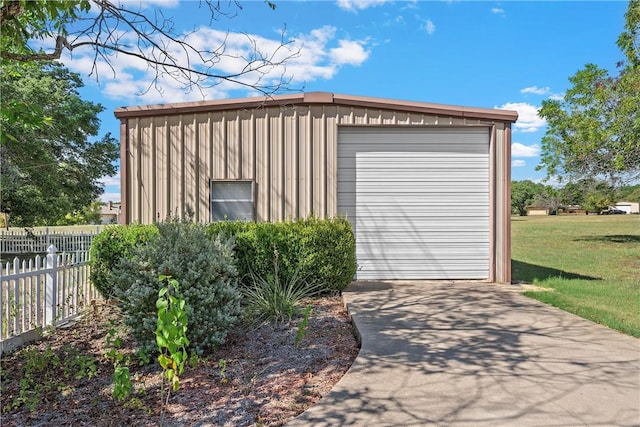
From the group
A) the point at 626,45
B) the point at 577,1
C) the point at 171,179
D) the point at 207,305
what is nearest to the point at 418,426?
the point at 207,305

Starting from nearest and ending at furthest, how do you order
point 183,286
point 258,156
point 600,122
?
point 183,286, point 258,156, point 600,122

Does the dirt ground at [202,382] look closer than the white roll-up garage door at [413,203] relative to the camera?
Yes

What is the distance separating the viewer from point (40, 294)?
509cm

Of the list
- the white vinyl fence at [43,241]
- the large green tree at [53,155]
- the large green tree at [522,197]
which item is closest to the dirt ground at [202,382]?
the large green tree at [53,155]

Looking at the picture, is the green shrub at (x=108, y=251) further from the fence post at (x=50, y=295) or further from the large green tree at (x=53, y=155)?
the large green tree at (x=53, y=155)

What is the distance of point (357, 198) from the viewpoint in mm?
7660

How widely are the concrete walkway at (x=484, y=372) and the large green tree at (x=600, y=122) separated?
31.4 feet

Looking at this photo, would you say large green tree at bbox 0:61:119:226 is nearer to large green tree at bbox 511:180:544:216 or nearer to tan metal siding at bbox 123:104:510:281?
tan metal siding at bbox 123:104:510:281

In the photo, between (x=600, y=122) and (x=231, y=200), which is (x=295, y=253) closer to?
(x=231, y=200)

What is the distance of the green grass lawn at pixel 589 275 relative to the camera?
5.41 m

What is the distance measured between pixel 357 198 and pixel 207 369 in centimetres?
481

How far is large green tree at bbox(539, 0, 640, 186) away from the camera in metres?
12.0

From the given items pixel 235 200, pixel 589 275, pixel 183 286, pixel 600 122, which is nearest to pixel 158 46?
pixel 183 286

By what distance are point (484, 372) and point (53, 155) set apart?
792 inches
